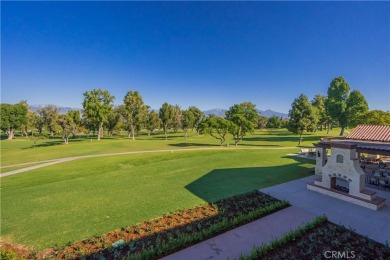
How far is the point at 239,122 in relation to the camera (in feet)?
131

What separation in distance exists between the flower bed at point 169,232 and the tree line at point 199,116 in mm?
28050

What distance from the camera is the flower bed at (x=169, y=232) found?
294 inches

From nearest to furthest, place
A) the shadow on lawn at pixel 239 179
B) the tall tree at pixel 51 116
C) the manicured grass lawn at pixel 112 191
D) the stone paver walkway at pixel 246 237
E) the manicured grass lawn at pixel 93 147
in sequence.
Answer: the stone paver walkway at pixel 246 237 < the manicured grass lawn at pixel 112 191 < the shadow on lawn at pixel 239 179 < the manicured grass lawn at pixel 93 147 < the tall tree at pixel 51 116

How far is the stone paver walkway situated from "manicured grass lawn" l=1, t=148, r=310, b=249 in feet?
11.5

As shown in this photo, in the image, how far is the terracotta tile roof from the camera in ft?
48.9

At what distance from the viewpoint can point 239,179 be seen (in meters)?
16.4

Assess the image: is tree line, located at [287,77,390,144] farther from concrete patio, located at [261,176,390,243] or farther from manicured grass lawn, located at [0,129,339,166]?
concrete patio, located at [261,176,390,243]

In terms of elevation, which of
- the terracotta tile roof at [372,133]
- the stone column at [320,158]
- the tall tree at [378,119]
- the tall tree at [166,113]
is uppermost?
the tall tree at [166,113]

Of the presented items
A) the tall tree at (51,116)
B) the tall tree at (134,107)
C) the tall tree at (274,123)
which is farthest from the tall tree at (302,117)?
the tall tree at (274,123)

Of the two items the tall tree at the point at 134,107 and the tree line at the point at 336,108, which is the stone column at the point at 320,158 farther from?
the tall tree at the point at 134,107

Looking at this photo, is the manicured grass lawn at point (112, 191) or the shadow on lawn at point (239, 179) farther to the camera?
the shadow on lawn at point (239, 179)

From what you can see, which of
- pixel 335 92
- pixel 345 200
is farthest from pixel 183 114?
pixel 345 200

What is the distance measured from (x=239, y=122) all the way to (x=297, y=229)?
3224 cm

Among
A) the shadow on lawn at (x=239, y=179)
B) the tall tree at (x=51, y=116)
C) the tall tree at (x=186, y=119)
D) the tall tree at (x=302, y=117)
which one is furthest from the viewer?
the tall tree at (x=186, y=119)
